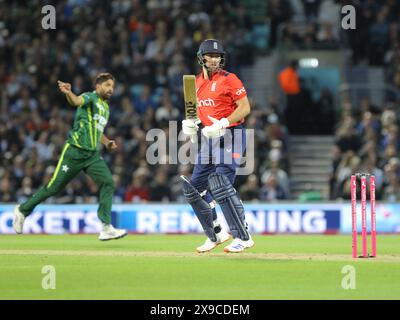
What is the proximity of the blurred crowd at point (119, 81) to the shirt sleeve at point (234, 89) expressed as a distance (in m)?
7.61

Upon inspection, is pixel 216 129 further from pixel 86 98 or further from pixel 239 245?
pixel 86 98

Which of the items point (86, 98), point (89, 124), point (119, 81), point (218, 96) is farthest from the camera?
point (119, 81)

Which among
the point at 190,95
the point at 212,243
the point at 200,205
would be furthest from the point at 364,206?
the point at 190,95

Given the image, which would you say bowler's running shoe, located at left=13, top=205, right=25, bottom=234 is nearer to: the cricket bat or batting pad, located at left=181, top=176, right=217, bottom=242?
batting pad, located at left=181, top=176, right=217, bottom=242

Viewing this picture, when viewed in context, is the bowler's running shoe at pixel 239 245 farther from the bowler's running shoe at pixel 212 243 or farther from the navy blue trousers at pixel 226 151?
the navy blue trousers at pixel 226 151

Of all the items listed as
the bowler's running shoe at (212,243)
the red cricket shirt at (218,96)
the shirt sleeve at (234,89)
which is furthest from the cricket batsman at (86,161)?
the shirt sleeve at (234,89)

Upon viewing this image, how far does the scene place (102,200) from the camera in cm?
1409

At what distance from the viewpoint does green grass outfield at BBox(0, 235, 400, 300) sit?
31.5 ft

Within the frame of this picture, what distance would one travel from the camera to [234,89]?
1198 centimetres

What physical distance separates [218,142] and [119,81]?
36.4ft

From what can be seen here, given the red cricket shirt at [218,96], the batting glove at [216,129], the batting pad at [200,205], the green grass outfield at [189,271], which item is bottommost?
the green grass outfield at [189,271]

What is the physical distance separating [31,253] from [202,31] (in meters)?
11.2

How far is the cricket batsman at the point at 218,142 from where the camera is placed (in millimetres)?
11828

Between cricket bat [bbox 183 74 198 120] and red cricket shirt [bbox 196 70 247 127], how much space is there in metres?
0.17
